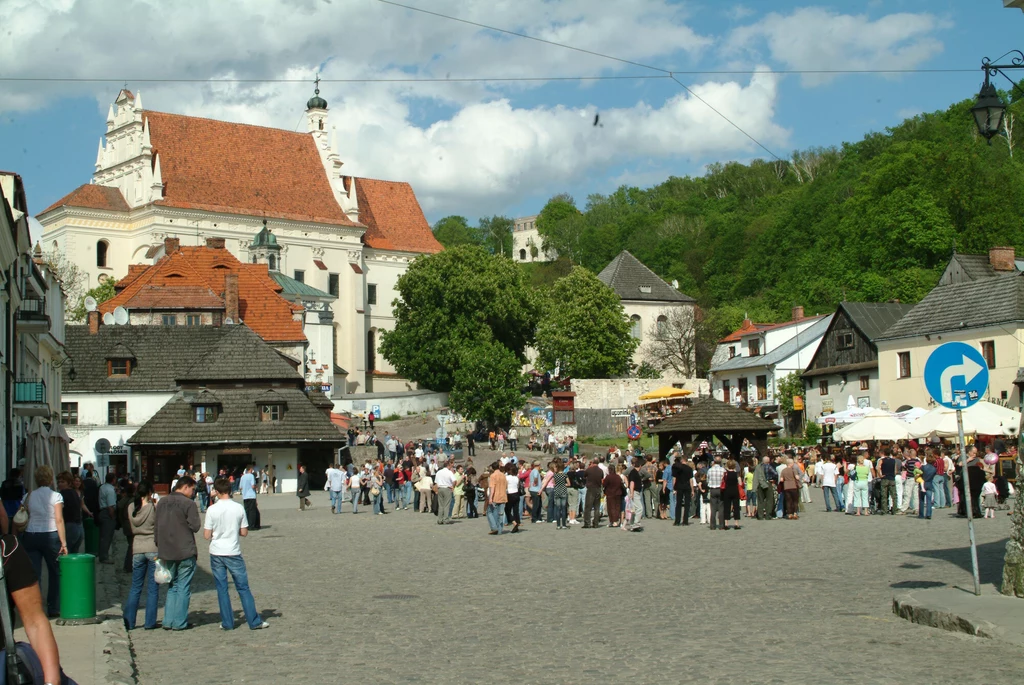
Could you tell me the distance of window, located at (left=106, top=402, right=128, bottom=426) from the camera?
5222 cm

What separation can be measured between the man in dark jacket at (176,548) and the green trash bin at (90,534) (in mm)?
8946

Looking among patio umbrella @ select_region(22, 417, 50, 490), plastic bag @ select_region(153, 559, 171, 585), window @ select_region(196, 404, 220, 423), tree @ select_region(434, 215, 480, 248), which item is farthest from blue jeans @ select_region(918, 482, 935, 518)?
tree @ select_region(434, 215, 480, 248)

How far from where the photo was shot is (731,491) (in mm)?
25328

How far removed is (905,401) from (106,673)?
48.0 meters

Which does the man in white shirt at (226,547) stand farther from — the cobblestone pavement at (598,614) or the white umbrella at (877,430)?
the white umbrella at (877,430)

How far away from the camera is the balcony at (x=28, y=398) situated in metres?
30.6

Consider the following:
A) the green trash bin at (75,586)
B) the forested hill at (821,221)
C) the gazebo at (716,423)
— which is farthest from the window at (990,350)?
the green trash bin at (75,586)

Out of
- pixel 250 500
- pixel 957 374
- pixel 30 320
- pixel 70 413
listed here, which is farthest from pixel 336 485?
pixel 957 374

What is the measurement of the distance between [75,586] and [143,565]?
84cm

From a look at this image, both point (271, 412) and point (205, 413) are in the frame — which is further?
point (271, 412)

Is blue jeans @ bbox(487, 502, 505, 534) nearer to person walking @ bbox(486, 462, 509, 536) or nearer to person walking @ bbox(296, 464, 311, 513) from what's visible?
person walking @ bbox(486, 462, 509, 536)

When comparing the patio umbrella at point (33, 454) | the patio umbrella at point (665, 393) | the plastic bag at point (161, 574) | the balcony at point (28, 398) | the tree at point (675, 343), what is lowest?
the plastic bag at point (161, 574)

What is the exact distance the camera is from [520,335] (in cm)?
8456

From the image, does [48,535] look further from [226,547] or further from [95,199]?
[95,199]
